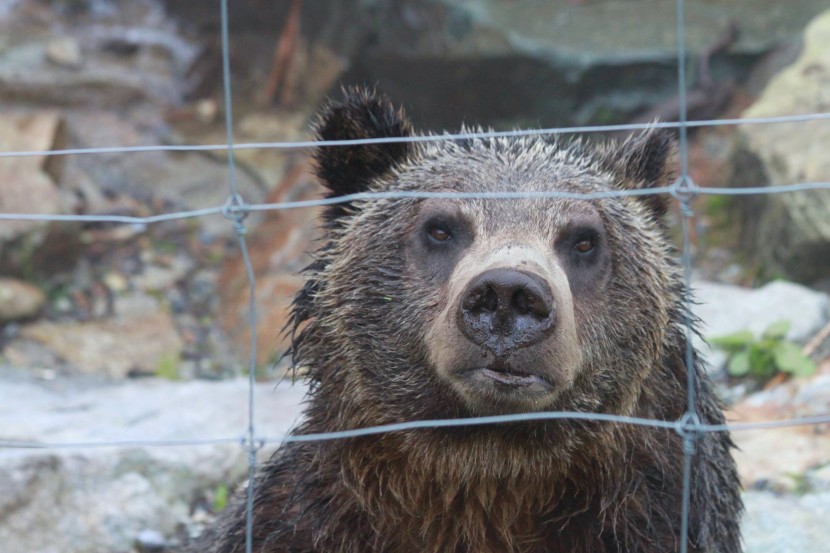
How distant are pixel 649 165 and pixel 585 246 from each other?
0.74 metres

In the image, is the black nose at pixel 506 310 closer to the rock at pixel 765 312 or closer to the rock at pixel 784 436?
the rock at pixel 784 436

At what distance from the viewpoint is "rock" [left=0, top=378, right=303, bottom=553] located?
513cm

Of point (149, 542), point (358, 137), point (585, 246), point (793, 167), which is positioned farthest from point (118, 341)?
point (585, 246)

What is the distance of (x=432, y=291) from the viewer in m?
3.55

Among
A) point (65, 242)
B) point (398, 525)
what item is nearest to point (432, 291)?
point (398, 525)

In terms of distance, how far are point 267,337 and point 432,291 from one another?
5.48 meters

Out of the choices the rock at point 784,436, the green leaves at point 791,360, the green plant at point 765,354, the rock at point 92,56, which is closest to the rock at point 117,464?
the rock at point 784,436

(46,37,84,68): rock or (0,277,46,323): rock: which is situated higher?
(46,37,84,68): rock

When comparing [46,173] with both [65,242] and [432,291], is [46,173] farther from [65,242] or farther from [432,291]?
[432,291]

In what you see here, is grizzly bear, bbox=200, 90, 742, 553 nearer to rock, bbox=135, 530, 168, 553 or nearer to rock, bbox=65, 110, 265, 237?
rock, bbox=135, 530, 168, 553

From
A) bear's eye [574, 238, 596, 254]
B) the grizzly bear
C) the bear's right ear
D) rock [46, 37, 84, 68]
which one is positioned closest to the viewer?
the grizzly bear

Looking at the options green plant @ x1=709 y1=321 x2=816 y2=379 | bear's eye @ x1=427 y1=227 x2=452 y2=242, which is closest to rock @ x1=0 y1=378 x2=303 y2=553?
bear's eye @ x1=427 y1=227 x2=452 y2=242

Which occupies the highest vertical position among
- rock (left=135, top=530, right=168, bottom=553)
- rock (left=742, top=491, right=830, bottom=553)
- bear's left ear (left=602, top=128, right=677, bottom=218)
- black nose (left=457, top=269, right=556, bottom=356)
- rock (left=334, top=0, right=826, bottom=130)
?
rock (left=334, top=0, right=826, bottom=130)

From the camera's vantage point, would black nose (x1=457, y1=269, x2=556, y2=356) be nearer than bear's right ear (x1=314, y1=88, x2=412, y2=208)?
Yes
